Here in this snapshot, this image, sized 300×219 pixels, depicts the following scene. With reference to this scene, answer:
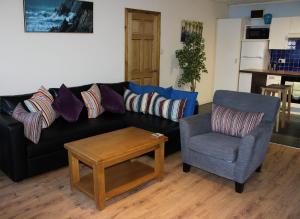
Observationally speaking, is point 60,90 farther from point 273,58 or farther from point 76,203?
point 273,58

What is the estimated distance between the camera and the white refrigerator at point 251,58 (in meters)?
6.62

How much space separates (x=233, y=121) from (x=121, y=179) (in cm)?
139

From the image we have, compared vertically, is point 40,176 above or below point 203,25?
below

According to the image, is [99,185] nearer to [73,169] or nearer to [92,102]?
[73,169]

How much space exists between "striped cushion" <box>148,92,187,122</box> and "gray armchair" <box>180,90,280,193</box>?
443 mm

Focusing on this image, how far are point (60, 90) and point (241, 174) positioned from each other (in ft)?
7.92

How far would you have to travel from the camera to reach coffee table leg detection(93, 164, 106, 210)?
8.10 ft

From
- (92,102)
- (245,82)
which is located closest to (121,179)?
(92,102)

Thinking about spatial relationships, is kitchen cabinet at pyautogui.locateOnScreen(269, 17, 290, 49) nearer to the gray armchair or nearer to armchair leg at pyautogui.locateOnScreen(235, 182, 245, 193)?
the gray armchair

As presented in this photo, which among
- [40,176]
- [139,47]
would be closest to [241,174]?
[40,176]

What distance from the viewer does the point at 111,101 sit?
13.6 feet

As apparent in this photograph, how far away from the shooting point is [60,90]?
3.76m

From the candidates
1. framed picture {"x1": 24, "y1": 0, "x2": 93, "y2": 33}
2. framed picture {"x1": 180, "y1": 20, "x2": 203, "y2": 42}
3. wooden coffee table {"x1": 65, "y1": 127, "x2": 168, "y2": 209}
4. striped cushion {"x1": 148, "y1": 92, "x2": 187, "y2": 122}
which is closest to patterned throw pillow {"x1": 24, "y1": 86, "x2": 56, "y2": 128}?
wooden coffee table {"x1": 65, "y1": 127, "x2": 168, "y2": 209}

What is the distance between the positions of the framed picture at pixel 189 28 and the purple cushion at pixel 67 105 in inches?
124
